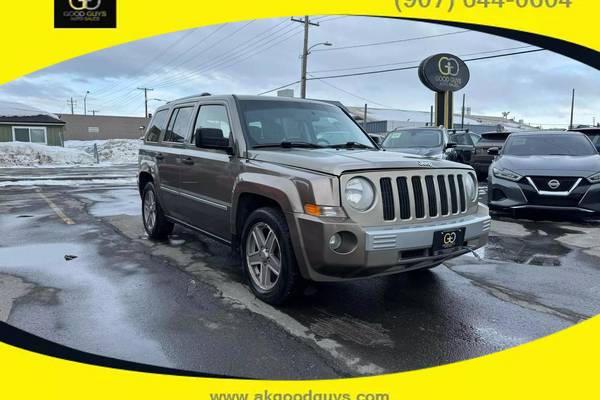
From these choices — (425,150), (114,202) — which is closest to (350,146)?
(425,150)

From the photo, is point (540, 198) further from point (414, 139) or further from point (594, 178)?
point (414, 139)

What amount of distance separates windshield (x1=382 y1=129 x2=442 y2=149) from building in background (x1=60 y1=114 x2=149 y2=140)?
179ft

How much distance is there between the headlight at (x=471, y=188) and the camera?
14.3ft

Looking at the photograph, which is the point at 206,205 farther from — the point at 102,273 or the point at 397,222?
the point at 397,222

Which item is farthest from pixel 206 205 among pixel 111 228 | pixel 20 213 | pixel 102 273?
pixel 20 213

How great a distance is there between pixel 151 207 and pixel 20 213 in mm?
4167

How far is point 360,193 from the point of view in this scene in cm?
363

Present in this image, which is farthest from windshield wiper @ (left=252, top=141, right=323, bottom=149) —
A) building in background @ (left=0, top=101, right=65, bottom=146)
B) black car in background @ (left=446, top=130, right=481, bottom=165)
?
building in background @ (left=0, top=101, right=65, bottom=146)

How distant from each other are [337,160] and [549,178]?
562 centimetres

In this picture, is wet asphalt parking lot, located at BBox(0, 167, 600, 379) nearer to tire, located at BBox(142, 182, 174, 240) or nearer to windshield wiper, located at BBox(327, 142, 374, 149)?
tire, located at BBox(142, 182, 174, 240)

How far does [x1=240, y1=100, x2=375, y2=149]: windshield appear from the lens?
4742 millimetres

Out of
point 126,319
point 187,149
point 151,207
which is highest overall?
point 187,149

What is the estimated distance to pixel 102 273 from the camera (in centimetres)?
511

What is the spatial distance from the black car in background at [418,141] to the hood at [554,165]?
2742 mm
